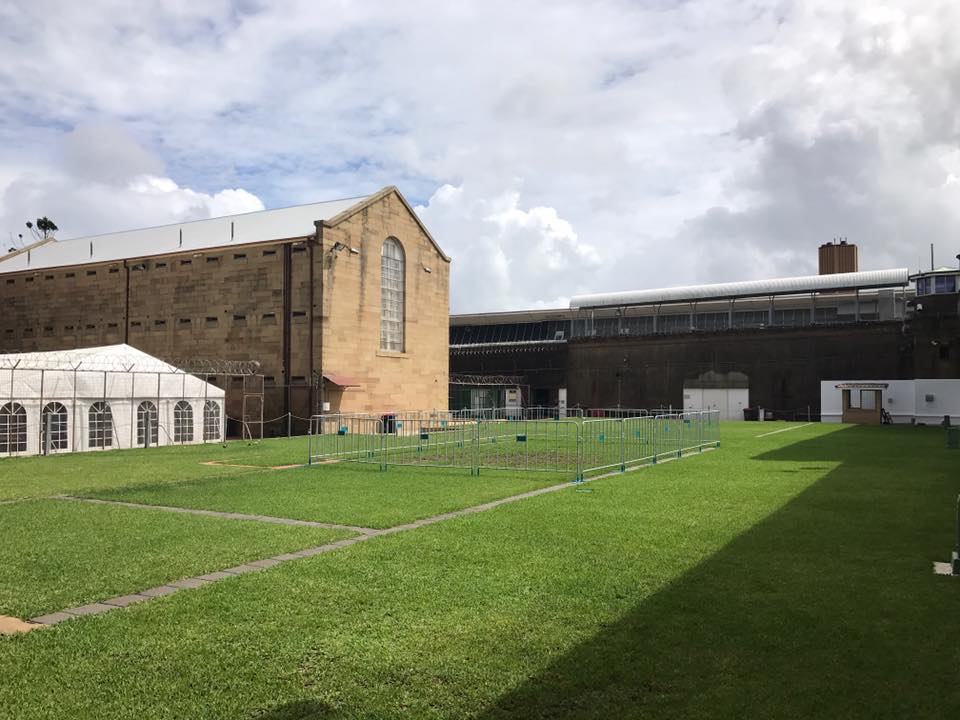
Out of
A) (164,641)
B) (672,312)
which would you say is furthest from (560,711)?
(672,312)

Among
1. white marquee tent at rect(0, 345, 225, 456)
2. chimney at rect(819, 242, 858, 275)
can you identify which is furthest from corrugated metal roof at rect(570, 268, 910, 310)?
white marquee tent at rect(0, 345, 225, 456)

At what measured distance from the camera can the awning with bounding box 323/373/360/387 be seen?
41.8 metres

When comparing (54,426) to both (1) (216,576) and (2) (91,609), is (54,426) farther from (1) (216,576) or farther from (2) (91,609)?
(2) (91,609)

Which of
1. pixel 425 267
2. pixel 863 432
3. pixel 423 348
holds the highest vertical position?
pixel 425 267

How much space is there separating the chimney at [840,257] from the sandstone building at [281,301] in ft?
113

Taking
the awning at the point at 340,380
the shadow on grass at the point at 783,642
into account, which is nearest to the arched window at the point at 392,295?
the awning at the point at 340,380

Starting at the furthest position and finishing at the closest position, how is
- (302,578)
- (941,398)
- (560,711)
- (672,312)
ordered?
(672,312) → (941,398) → (302,578) → (560,711)

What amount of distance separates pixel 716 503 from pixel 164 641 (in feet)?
35.5

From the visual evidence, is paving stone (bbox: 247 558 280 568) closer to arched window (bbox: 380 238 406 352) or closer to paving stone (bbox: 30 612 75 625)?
paving stone (bbox: 30 612 75 625)

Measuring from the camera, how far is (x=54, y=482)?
62.4 feet

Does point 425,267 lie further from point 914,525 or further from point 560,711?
point 560,711

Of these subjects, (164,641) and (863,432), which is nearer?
(164,641)

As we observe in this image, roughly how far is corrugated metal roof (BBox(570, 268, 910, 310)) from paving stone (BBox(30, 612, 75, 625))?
5850cm

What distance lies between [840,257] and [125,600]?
67.2 meters
